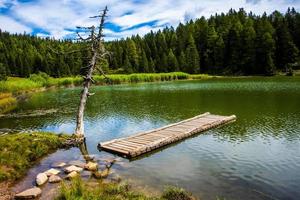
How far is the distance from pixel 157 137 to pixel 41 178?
1015 cm

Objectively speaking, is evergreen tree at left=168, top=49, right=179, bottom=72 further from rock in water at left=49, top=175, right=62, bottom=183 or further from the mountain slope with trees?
rock in water at left=49, top=175, right=62, bottom=183

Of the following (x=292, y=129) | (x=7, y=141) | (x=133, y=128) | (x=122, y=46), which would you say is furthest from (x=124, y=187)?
(x=122, y=46)

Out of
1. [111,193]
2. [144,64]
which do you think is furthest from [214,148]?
[144,64]

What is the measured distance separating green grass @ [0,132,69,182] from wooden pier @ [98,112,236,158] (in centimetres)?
358

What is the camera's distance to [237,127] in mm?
27328

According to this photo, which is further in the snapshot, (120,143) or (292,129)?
(292,129)

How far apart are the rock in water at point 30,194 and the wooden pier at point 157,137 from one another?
709 centimetres

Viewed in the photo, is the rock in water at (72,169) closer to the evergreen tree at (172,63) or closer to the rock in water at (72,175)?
the rock in water at (72,175)

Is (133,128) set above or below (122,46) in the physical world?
below

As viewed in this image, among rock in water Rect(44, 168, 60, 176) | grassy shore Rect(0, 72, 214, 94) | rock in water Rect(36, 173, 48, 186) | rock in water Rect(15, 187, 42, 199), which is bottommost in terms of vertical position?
rock in water Rect(44, 168, 60, 176)

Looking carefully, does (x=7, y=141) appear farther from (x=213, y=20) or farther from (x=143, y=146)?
(x=213, y=20)

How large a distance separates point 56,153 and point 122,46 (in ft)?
455

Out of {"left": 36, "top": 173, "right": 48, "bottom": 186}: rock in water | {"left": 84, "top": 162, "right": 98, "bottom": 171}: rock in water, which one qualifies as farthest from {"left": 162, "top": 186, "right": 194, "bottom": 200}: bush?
{"left": 36, "top": 173, "right": 48, "bottom": 186}: rock in water

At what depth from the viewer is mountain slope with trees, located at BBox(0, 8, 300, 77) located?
10619cm
